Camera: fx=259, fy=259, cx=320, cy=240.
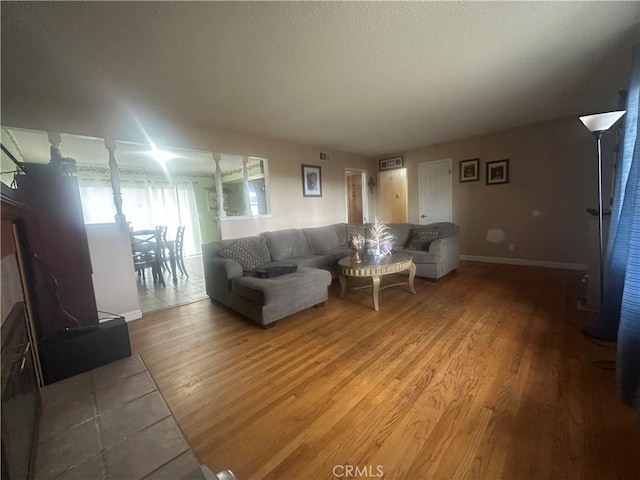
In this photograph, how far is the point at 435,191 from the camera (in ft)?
17.5

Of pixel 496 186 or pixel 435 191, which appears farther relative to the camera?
pixel 435 191

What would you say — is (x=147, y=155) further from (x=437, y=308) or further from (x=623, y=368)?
(x=623, y=368)

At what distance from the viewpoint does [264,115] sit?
3217mm

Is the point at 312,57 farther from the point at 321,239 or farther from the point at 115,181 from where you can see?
the point at 321,239

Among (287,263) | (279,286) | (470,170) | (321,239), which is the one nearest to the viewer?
(279,286)

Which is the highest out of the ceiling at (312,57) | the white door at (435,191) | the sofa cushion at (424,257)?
the ceiling at (312,57)

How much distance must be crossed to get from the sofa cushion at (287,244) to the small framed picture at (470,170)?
331 centimetres

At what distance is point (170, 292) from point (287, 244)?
1.89 meters

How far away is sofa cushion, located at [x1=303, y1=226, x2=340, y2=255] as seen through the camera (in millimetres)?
4160

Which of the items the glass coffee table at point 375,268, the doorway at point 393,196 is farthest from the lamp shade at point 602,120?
the doorway at point 393,196

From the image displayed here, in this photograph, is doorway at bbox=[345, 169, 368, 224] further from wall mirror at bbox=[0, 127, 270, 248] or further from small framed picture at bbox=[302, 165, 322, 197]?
wall mirror at bbox=[0, 127, 270, 248]

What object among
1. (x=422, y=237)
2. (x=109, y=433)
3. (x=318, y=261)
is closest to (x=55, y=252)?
(x=109, y=433)

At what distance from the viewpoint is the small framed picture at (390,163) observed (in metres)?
5.85

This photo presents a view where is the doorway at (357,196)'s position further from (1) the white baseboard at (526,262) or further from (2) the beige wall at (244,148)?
(1) the white baseboard at (526,262)
